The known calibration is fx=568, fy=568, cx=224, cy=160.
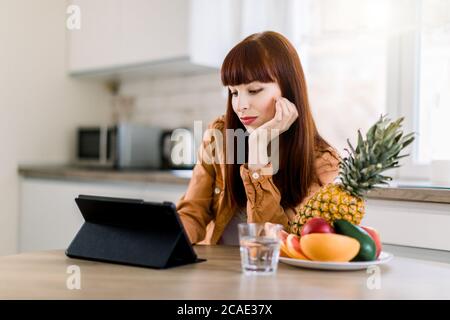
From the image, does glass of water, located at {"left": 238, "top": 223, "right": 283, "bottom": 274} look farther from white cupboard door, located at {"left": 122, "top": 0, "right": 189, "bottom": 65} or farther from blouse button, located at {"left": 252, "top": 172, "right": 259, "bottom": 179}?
white cupboard door, located at {"left": 122, "top": 0, "right": 189, "bottom": 65}

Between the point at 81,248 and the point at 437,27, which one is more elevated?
the point at 437,27

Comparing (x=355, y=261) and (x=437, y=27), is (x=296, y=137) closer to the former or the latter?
(x=355, y=261)

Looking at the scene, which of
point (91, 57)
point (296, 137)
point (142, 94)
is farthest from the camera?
point (142, 94)

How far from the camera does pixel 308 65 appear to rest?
9.78ft

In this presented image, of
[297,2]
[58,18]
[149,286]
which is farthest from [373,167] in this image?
[58,18]

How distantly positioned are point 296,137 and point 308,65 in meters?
1.43

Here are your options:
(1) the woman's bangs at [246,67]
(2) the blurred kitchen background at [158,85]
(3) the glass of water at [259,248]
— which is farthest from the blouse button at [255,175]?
(2) the blurred kitchen background at [158,85]

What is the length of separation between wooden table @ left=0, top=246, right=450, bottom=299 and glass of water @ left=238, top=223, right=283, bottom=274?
0.09 feet

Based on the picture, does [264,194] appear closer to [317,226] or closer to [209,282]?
[317,226]

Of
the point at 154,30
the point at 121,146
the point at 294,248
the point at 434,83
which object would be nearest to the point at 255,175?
the point at 294,248

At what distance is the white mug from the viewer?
2035 millimetres

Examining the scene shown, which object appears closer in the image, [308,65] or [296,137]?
[296,137]

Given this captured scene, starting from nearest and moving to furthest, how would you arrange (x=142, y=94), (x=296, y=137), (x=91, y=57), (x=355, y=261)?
(x=355, y=261)
(x=296, y=137)
(x=91, y=57)
(x=142, y=94)

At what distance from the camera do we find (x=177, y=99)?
3.61 metres
